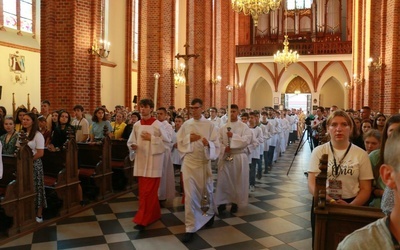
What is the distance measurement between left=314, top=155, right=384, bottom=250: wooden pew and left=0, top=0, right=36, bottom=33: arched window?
54.4 feet

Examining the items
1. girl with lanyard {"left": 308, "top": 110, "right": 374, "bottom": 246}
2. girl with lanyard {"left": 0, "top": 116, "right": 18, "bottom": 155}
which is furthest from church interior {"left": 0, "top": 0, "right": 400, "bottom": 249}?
girl with lanyard {"left": 308, "top": 110, "right": 374, "bottom": 246}

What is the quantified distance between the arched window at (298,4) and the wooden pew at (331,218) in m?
33.6

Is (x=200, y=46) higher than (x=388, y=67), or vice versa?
(x=200, y=46)

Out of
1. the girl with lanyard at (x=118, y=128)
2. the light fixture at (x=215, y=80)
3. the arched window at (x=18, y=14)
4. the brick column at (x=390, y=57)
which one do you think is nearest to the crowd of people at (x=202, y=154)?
the girl with lanyard at (x=118, y=128)


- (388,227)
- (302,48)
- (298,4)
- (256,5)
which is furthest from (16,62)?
(298,4)

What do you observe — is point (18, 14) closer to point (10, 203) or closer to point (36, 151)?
point (36, 151)

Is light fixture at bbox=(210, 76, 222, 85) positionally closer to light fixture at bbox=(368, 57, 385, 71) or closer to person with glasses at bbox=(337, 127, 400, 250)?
light fixture at bbox=(368, 57, 385, 71)

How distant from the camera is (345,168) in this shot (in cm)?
379

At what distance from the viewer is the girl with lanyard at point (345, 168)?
377 centimetres

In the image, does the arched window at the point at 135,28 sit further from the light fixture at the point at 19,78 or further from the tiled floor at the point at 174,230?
the tiled floor at the point at 174,230

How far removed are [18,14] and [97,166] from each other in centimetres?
1195

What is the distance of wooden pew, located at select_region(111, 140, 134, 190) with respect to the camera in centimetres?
909

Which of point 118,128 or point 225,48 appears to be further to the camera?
point 225,48

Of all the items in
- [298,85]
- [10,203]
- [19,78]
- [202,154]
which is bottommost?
[10,203]
